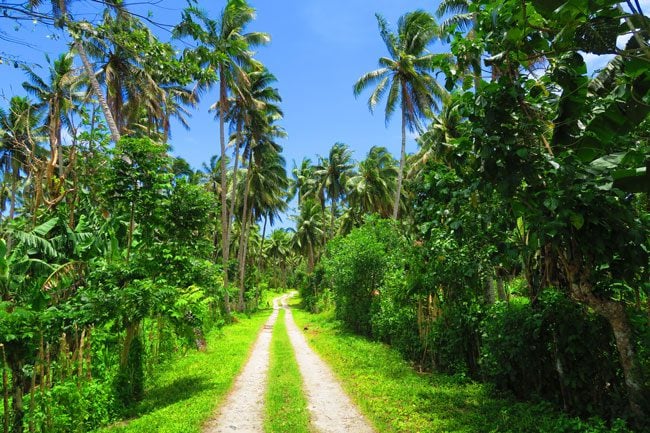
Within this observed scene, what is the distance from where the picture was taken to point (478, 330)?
8164mm

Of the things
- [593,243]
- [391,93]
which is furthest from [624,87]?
[391,93]

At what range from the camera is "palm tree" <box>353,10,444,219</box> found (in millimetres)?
21141

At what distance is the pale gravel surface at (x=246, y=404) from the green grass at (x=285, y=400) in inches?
6.1

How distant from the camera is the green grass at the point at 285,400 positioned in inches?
250

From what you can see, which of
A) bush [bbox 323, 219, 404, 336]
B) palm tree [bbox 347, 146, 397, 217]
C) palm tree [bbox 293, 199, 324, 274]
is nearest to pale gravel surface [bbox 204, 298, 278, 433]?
bush [bbox 323, 219, 404, 336]

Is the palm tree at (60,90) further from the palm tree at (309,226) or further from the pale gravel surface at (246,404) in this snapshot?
the palm tree at (309,226)

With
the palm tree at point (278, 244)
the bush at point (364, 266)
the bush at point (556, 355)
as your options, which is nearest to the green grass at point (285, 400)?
the bush at point (556, 355)

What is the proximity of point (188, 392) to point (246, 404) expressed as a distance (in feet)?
5.24

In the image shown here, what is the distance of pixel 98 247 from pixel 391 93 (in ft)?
57.7

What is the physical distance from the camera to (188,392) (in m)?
8.45

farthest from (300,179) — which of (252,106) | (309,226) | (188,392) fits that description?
(188,392)

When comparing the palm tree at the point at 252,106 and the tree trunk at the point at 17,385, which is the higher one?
the palm tree at the point at 252,106

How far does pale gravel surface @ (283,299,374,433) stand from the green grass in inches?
6.7

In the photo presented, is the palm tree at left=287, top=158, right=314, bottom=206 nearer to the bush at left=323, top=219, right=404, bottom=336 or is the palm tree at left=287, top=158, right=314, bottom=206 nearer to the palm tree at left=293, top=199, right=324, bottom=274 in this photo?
the palm tree at left=293, top=199, right=324, bottom=274
